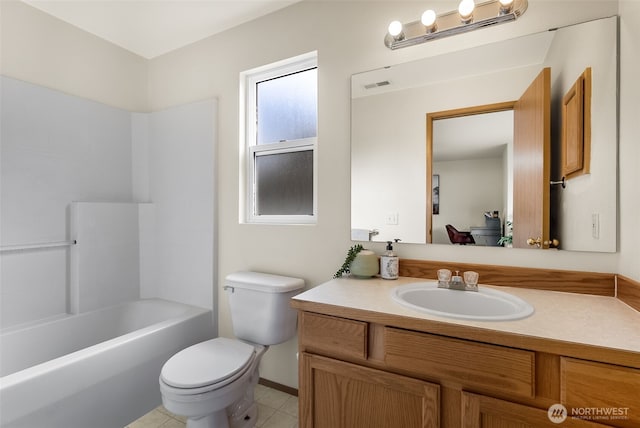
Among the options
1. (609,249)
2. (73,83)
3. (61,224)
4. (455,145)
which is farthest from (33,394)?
(609,249)

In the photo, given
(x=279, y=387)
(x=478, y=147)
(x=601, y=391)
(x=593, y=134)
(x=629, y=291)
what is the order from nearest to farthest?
1. (x=601, y=391)
2. (x=629, y=291)
3. (x=593, y=134)
4. (x=478, y=147)
5. (x=279, y=387)

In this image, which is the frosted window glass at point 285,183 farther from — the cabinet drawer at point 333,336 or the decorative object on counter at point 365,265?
the cabinet drawer at point 333,336

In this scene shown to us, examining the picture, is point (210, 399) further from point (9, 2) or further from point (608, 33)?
point (9, 2)

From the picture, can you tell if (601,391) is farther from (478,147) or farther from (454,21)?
(454,21)

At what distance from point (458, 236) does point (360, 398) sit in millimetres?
Result: 845

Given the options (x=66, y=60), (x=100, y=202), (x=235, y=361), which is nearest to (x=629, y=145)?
(x=235, y=361)

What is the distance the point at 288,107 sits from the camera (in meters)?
2.04

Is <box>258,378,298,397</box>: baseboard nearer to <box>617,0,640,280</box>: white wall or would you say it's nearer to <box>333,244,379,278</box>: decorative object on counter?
<box>333,244,379,278</box>: decorative object on counter

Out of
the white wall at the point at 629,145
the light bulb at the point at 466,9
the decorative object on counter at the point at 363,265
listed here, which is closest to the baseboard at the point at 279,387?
the decorative object on counter at the point at 363,265

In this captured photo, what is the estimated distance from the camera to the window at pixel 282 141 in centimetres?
193

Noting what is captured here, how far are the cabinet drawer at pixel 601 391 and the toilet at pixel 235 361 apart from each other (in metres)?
1.22

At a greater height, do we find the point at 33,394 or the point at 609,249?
the point at 609,249

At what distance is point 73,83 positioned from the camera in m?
2.12

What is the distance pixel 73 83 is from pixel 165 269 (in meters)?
1.50
